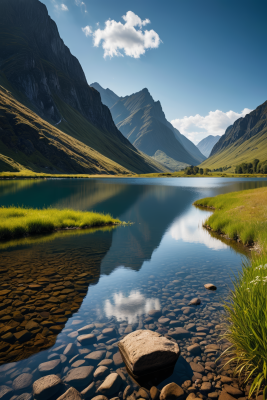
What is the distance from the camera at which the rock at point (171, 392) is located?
5789mm

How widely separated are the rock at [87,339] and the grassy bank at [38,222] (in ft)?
54.3

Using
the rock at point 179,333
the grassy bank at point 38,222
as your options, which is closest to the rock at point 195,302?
the rock at point 179,333

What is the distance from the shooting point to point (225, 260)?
55.2ft

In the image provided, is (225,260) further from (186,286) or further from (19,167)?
(19,167)

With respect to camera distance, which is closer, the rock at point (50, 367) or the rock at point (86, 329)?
the rock at point (50, 367)

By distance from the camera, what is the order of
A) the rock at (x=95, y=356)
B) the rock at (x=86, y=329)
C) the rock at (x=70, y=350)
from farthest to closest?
the rock at (x=86, y=329)
the rock at (x=70, y=350)
the rock at (x=95, y=356)

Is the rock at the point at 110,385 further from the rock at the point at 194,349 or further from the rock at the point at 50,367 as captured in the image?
the rock at the point at 194,349

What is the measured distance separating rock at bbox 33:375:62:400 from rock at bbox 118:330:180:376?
1902 mm

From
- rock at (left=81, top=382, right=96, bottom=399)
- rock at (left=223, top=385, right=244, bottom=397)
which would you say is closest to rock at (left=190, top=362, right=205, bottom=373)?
rock at (left=223, top=385, right=244, bottom=397)

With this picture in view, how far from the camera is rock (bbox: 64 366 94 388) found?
6.23 m

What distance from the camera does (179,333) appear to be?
837 centimetres

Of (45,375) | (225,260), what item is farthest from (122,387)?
(225,260)

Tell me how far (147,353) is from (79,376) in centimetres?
192

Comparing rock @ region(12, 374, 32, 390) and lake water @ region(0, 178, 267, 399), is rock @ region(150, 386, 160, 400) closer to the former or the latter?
lake water @ region(0, 178, 267, 399)
